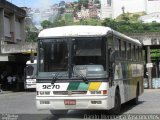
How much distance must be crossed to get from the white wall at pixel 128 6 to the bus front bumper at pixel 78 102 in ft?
559

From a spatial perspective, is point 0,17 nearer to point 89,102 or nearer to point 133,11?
point 89,102

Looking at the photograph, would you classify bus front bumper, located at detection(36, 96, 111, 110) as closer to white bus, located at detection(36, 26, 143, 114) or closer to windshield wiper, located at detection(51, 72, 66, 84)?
white bus, located at detection(36, 26, 143, 114)

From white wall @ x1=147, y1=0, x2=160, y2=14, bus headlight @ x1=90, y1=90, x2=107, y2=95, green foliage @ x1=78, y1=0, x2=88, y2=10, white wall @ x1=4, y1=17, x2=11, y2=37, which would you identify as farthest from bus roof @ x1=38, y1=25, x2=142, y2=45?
green foliage @ x1=78, y1=0, x2=88, y2=10

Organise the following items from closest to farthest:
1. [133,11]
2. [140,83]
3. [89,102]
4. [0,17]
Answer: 1. [89,102]
2. [140,83]
3. [0,17]
4. [133,11]

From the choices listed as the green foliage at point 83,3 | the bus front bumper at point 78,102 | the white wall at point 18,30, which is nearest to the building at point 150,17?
the green foliage at point 83,3

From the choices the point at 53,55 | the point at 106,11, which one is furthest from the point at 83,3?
the point at 53,55

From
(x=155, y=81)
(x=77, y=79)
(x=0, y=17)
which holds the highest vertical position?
(x=0, y=17)

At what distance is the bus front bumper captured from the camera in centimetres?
1468

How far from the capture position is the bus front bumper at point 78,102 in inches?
578

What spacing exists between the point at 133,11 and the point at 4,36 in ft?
444

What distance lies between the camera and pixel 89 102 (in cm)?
1467

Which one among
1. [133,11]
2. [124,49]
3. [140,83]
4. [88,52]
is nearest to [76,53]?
[88,52]

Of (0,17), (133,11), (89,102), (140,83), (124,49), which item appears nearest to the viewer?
(89,102)

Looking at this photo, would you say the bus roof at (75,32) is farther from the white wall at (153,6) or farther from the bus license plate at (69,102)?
the white wall at (153,6)
